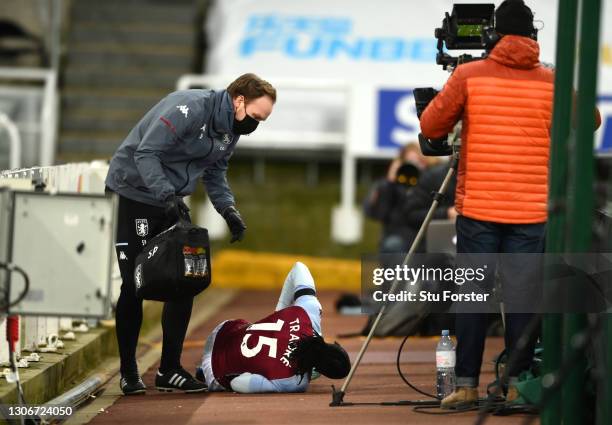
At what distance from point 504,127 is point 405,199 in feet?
21.4

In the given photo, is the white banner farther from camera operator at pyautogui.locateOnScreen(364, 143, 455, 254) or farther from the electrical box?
the electrical box

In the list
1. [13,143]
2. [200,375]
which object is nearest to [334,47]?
[13,143]

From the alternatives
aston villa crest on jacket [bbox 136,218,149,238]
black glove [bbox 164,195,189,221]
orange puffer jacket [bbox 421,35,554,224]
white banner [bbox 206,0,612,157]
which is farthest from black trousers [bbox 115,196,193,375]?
white banner [bbox 206,0,612,157]

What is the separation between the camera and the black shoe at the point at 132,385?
9062 mm

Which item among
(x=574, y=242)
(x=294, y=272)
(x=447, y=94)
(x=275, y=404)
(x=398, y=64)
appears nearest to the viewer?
(x=574, y=242)

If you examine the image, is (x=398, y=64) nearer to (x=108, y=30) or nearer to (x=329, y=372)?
(x=108, y=30)

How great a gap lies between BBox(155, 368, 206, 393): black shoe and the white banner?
412 inches

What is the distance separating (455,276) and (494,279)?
21 cm

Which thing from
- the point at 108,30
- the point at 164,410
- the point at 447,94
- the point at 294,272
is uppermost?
the point at 108,30

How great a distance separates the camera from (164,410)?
27.5ft

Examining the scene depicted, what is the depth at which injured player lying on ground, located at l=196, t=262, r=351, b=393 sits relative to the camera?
8719 millimetres

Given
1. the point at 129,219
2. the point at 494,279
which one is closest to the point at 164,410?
the point at 129,219

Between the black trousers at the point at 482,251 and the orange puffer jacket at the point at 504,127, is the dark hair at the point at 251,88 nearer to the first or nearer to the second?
→ the orange puffer jacket at the point at 504,127

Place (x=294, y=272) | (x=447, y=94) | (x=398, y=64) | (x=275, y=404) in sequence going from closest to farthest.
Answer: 1. (x=447, y=94)
2. (x=275, y=404)
3. (x=294, y=272)
4. (x=398, y=64)
